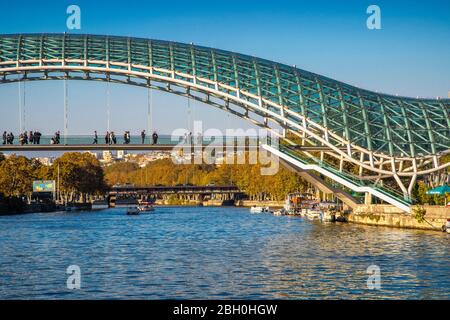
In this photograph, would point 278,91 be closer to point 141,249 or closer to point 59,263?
point 141,249

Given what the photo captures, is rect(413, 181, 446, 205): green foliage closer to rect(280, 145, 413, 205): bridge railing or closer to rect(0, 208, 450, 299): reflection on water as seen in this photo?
rect(280, 145, 413, 205): bridge railing

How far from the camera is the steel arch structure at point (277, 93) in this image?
231ft

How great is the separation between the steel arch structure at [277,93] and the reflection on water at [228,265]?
10487 mm

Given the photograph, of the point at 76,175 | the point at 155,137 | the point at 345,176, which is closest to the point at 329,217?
the point at 345,176

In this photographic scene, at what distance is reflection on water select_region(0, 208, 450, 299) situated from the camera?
33.3 m

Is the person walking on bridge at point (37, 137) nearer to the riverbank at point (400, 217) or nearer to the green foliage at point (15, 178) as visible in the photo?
the riverbank at point (400, 217)

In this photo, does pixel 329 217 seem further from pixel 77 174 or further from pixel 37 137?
pixel 77 174

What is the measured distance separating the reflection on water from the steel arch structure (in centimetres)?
1049

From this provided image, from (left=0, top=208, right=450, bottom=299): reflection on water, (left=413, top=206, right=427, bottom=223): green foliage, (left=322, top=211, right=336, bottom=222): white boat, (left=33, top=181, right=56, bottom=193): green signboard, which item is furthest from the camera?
(left=33, top=181, right=56, bottom=193): green signboard

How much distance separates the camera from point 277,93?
74812mm

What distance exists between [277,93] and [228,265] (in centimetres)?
3466

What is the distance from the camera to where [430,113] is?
79562 millimetres

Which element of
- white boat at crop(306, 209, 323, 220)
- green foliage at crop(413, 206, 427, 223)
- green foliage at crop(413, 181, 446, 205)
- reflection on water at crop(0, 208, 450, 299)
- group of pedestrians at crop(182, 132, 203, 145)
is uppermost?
group of pedestrians at crop(182, 132, 203, 145)

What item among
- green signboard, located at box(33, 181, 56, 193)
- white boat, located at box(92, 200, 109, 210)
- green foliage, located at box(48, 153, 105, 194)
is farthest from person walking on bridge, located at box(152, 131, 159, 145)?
white boat, located at box(92, 200, 109, 210)
